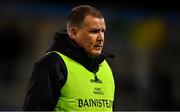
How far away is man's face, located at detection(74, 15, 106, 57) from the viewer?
255 cm

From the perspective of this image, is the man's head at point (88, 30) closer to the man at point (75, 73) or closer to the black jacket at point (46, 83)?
the man at point (75, 73)

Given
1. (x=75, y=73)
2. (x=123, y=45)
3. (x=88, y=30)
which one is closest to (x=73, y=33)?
(x=88, y=30)

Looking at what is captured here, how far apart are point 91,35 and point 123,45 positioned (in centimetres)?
402

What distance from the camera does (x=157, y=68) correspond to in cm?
677

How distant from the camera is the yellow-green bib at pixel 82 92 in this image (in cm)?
247

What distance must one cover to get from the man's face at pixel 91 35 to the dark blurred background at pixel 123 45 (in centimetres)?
337

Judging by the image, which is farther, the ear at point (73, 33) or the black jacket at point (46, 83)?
the ear at point (73, 33)

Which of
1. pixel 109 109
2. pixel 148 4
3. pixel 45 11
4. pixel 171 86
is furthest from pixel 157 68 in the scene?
pixel 109 109

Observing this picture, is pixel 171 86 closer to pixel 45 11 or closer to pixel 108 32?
pixel 108 32

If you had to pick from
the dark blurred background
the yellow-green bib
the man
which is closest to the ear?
the man

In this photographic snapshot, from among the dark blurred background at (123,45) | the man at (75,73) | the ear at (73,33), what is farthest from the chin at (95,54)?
the dark blurred background at (123,45)

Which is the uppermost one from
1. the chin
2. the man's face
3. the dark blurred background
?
the man's face

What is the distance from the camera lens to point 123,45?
6562mm

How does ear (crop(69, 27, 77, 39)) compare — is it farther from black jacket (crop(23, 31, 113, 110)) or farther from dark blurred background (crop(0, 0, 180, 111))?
dark blurred background (crop(0, 0, 180, 111))
